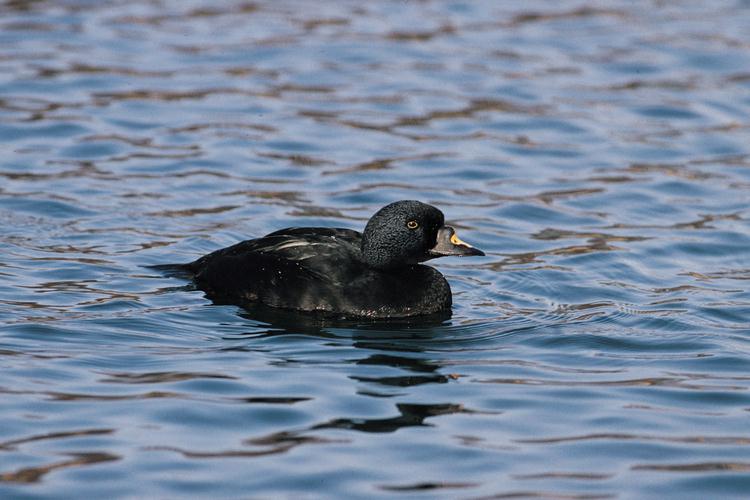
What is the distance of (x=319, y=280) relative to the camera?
10.0 m

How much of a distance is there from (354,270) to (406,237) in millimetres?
448

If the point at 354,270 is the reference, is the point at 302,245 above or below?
above

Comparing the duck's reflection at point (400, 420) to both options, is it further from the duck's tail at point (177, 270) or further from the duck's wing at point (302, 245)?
the duck's tail at point (177, 270)

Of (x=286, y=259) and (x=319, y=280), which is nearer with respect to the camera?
(x=319, y=280)

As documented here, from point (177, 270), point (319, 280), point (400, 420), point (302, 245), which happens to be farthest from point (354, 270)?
point (400, 420)

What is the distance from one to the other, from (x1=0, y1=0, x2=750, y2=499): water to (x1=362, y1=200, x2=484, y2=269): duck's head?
0.52 metres

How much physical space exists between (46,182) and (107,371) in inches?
216

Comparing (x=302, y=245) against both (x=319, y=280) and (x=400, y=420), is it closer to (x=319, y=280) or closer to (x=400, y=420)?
(x=319, y=280)

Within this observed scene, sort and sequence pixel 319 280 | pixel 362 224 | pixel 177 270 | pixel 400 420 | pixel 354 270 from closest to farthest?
pixel 400 420, pixel 319 280, pixel 354 270, pixel 177 270, pixel 362 224

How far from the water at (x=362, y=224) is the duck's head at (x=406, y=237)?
0.52m

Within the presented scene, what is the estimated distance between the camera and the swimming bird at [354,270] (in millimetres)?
9969

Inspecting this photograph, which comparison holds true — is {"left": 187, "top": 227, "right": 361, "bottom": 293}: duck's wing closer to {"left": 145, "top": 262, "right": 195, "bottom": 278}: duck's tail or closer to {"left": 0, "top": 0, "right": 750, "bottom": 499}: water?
{"left": 145, "top": 262, "right": 195, "bottom": 278}: duck's tail

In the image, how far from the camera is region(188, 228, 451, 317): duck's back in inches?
392

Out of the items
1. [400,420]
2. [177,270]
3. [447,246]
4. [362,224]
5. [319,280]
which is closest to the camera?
[400,420]
